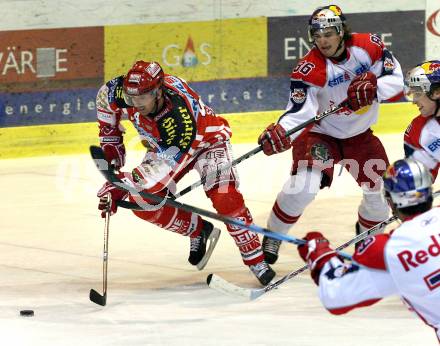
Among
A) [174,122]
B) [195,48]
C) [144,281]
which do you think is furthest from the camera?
[195,48]

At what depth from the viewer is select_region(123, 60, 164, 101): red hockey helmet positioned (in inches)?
227


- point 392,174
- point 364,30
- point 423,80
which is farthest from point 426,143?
point 364,30

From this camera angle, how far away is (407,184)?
3930 millimetres

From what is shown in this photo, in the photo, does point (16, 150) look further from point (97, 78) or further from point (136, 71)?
point (136, 71)

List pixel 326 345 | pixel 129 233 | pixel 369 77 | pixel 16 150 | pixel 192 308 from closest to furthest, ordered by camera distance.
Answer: pixel 326 345 < pixel 192 308 < pixel 369 77 < pixel 129 233 < pixel 16 150

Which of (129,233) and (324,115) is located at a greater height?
(324,115)

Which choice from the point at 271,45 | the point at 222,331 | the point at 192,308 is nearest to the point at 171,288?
the point at 192,308

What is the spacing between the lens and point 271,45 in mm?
9195

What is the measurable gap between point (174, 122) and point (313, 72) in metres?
0.80

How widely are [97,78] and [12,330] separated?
3.61 meters

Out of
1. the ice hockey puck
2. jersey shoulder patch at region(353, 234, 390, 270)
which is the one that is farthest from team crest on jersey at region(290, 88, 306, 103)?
jersey shoulder patch at region(353, 234, 390, 270)

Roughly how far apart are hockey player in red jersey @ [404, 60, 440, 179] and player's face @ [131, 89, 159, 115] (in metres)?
1.08

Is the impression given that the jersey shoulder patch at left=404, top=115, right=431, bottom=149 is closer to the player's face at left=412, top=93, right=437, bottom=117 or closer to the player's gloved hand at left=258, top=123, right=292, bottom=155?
the player's face at left=412, top=93, right=437, bottom=117

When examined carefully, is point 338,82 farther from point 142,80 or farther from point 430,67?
point 142,80
